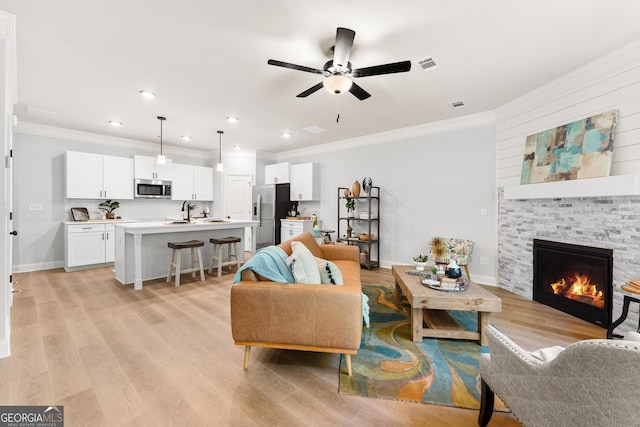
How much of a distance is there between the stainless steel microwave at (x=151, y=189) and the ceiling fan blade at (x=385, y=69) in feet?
18.1

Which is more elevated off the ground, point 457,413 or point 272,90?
point 272,90

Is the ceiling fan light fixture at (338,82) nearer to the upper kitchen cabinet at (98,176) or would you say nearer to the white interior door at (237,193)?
the white interior door at (237,193)

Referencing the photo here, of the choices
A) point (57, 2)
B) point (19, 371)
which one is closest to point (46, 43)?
point (57, 2)

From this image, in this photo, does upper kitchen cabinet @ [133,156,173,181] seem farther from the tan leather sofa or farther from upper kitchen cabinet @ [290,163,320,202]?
the tan leather sofa

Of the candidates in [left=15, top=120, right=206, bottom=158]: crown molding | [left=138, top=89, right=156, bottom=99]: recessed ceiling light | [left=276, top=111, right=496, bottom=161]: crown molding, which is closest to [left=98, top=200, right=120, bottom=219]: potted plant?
[left=15, top=120, right=206, bottom=158]: crown molding

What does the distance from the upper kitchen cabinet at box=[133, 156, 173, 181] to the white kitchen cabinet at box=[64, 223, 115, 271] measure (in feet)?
4.36

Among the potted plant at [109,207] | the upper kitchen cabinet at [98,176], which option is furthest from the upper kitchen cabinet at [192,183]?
the potted plant at [109,207]

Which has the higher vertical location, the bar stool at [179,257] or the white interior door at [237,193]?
the white interior door at [237,193]

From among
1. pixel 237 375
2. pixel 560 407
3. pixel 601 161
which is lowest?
pixel 237 375

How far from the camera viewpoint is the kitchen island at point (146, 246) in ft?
12.6

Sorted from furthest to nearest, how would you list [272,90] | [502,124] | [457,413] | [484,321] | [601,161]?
[502,124] < [272,90] < [601,161] < [484,321] < [457,413]

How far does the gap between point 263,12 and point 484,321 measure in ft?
10.5

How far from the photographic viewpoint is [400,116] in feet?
14.2

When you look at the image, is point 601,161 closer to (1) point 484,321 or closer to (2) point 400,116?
(1) point 484,321
